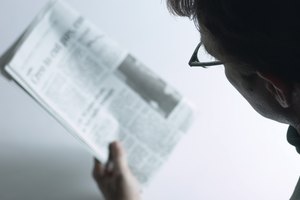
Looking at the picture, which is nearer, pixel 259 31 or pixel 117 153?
pixel 259 31

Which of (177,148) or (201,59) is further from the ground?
(201,59)

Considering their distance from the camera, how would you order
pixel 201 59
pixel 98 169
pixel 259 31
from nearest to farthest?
1. pixel 259 31
2. pixel 201 59
3. pixel 98 169

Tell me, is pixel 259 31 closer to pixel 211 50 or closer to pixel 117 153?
pixel 211 50

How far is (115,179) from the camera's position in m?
0.67

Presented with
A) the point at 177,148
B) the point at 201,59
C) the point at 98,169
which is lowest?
the point at 98,169

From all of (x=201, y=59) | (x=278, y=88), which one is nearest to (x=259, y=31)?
(x=278, y=88)

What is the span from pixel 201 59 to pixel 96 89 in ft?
0.63

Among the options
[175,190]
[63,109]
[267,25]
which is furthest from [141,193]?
[267,25]

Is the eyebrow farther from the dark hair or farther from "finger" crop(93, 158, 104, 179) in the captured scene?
"finger" crop(93, 158, 104, 179)

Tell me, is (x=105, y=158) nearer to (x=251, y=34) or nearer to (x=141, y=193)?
(x=141, y=193)

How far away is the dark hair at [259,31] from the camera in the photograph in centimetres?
37

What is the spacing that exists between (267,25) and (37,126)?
0.41 meters

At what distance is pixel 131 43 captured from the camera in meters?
0.69

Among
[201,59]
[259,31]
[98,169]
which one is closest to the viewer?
[259,31]
